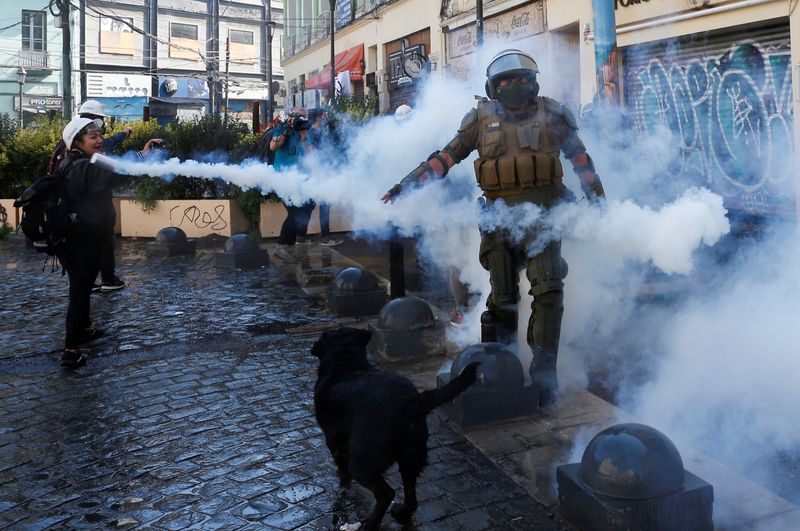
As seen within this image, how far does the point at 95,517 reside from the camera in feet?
10.1

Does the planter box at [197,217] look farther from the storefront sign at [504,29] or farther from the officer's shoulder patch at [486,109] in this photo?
the officer's shoulder patch at [486,109]

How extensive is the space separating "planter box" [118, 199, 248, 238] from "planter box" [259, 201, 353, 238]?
0.46 metres

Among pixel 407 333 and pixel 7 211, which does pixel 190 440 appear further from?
pixel 7 211

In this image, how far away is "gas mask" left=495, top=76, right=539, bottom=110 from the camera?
4.17m

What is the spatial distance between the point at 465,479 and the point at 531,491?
0.30 m

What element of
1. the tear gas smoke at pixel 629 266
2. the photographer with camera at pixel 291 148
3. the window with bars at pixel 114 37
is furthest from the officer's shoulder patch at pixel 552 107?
the window with bars at pixel 114 37

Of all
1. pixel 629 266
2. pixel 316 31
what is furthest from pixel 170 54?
pixel 629 266

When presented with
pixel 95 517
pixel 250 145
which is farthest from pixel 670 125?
pixel 95 517

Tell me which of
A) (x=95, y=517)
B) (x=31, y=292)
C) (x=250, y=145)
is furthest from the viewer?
(x=250, y=145)

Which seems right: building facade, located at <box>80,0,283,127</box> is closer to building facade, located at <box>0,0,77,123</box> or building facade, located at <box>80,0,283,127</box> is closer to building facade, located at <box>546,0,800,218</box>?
building facade, located at <box>0,0,77,123</box>

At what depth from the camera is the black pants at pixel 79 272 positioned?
17.6 ft

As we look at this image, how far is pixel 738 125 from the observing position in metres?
9.16

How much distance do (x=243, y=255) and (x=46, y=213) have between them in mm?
Result: 4465

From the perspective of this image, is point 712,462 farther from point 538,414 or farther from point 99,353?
point 99,353
